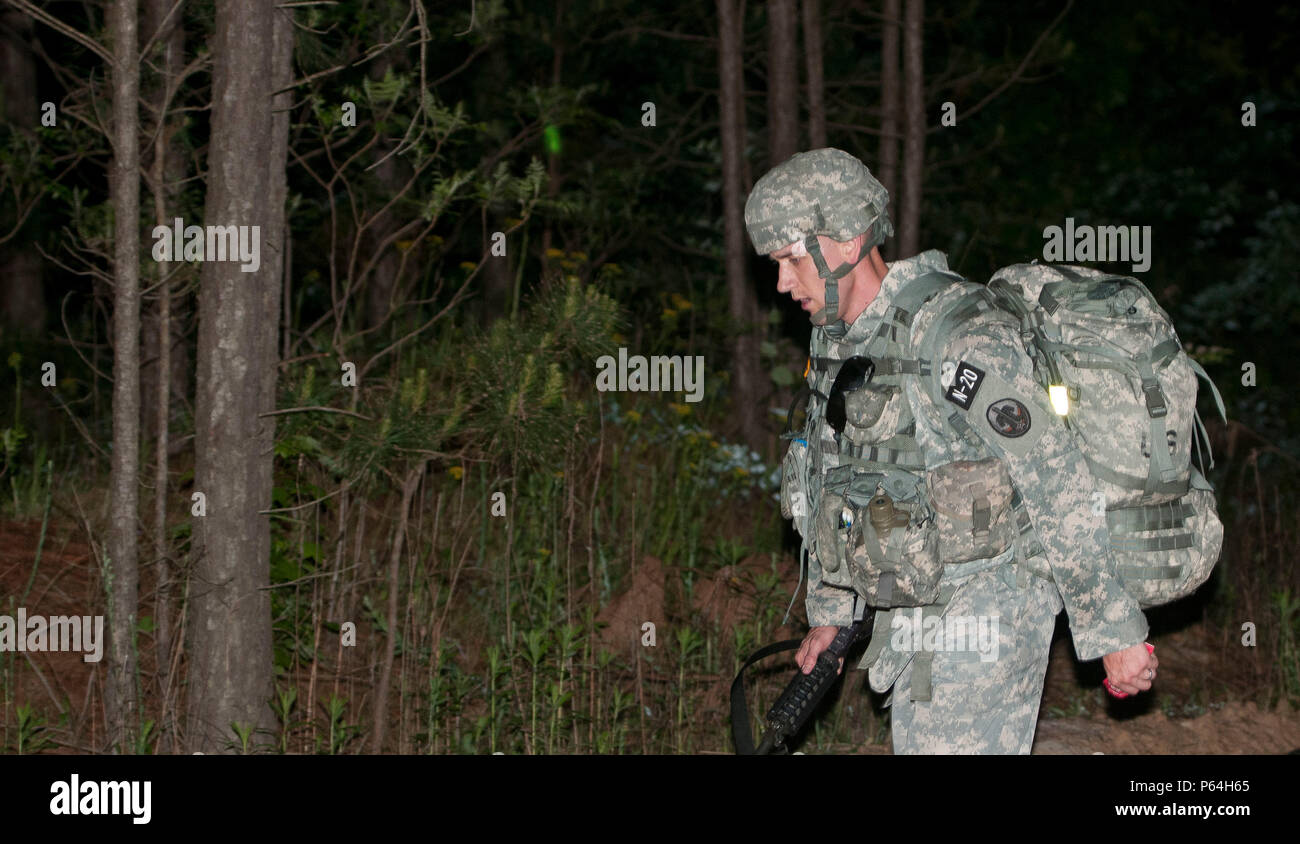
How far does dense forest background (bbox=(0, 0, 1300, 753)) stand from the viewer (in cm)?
460

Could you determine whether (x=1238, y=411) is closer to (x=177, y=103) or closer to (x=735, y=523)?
(x=735, y=523)

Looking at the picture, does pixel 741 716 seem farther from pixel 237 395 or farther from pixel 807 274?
pixel 237 395

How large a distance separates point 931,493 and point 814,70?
19.6 feet

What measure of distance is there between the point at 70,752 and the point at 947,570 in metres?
3.31

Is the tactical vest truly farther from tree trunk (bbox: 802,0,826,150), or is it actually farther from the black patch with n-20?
tree trunk (bbox: 802,0,826,150)

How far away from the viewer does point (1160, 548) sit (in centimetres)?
317

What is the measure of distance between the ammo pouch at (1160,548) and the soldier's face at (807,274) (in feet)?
2.83

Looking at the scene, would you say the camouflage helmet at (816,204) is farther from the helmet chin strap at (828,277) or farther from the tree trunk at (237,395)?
the tree trunk at (237,395)

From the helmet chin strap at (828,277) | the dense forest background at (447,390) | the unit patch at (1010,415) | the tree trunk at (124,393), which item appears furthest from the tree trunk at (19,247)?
the unit patch at (1010,415)

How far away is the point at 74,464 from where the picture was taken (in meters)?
7.48

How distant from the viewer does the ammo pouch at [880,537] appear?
318cm

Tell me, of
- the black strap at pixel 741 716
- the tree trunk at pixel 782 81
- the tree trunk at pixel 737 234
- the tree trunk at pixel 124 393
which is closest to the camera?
the black strap at pixel 741 716

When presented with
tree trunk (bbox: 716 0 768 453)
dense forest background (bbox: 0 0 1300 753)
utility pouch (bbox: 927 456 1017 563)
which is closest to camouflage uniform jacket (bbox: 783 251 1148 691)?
utility pouch (bbox: 927 456 1017 563)

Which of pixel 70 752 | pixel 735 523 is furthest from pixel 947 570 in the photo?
pixel 735 523
